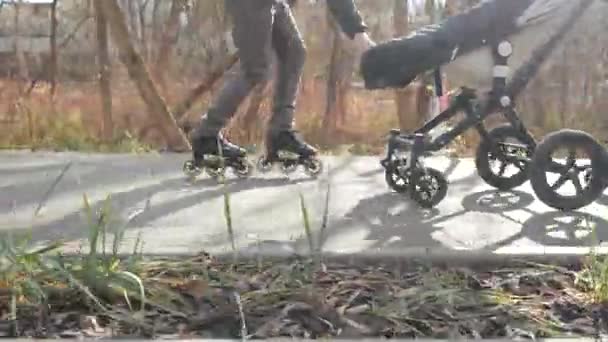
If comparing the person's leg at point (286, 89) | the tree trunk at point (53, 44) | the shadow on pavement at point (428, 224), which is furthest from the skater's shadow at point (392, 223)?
the tree trunk at point (53, 44)

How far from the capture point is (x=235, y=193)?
13.9ft

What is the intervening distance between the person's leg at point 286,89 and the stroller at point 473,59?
96 cm

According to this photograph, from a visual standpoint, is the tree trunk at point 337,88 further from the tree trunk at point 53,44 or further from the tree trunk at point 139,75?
the tree trunk at point 53,44

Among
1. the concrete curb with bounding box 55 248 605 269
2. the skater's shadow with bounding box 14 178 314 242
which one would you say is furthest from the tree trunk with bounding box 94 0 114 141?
the concrete curb with bounding box 55 248 605 269

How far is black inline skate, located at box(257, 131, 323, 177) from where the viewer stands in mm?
4754

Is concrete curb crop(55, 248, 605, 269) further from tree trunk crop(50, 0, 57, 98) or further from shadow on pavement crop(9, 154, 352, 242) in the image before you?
tree trunk crop(50, 0, 57, 98)

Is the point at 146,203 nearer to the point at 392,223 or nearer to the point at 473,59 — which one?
the point at 392,223

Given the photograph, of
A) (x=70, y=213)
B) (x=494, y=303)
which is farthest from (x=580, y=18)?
(x=70, y=213)

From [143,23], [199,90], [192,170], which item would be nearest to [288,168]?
[192,170]

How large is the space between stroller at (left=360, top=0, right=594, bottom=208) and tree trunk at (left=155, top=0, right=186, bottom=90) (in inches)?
252

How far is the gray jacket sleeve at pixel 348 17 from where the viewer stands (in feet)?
13.4

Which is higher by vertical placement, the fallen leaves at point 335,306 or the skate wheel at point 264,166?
the fallen leaves at point 335,306

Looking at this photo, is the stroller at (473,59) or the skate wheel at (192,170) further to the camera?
the skate wheel at (192,170)

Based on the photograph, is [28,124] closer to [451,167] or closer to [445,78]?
[451,167]
